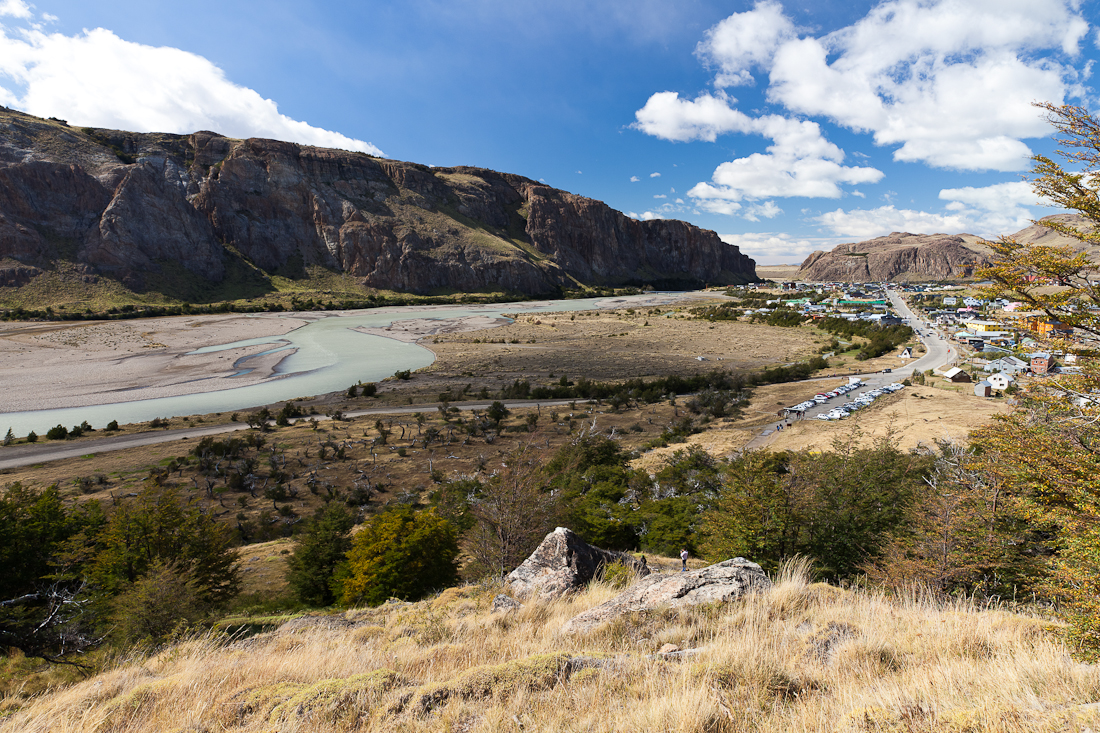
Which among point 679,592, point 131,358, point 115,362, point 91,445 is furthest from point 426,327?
point 679,592

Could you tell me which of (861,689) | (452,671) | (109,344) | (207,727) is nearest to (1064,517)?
(861,689)

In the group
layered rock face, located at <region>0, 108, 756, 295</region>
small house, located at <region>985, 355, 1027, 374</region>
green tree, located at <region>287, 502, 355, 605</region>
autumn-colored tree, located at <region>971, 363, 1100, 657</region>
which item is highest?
layered rock face, located at <region>0, 108, 756, 295</region>

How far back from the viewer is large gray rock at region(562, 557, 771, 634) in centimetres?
687

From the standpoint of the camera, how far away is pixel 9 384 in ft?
142

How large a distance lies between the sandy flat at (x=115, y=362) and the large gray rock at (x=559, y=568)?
156ft

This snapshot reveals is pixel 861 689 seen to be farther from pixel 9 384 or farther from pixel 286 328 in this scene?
pixel 286 328

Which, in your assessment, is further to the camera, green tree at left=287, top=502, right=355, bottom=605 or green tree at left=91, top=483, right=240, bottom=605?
green tree at left=287, top=502, right=355, bottom=605

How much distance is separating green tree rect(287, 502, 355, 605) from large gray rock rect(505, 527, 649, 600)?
7683mm

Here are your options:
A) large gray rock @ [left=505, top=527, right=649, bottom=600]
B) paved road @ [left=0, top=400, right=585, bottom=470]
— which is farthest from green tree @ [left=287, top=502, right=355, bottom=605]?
paved road @ [left=0, top=400, right=585, bottom=470]

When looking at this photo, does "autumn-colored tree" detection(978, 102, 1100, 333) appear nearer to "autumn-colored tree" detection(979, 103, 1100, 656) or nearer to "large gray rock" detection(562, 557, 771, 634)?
"autumn-colored tree" detection(979, 103, 1100, 656)

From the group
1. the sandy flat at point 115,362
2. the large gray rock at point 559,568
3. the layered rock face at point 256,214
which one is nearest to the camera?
the large gray rock at point 559,568

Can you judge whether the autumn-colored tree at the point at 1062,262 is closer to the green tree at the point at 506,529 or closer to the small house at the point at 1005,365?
the green tree at the point at 506,529

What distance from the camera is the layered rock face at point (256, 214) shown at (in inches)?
3792

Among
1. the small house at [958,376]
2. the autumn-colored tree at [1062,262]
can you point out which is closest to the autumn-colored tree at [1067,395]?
the autumn-colored tree at [1062,262]
